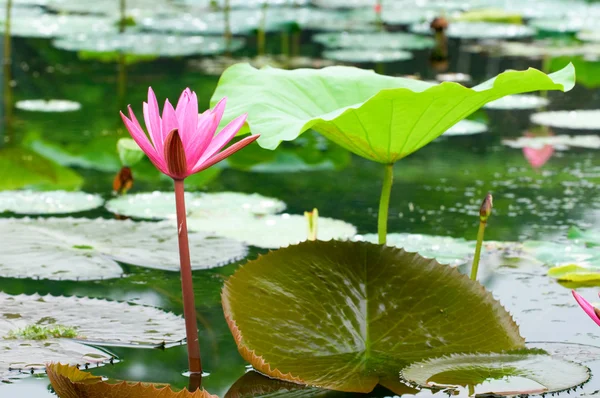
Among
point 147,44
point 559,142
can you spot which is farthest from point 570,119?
→ point 147,44

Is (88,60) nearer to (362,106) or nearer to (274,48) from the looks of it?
(274,48)

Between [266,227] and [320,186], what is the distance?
0.54m

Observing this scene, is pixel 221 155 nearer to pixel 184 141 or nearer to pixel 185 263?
pixel 184 141

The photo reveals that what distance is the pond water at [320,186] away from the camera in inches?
62.3

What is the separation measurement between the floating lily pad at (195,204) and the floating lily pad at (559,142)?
46.4 inches

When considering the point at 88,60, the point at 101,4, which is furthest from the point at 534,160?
the point at 101,4

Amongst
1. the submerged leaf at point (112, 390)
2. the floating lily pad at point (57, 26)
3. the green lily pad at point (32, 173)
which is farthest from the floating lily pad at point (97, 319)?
the floating lily pad at point (57, 26)

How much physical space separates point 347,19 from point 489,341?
Result: 21.4ft

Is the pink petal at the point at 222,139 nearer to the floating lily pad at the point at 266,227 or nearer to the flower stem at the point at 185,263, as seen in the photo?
the flower stem at the point at 185,263

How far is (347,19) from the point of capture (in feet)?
25.2

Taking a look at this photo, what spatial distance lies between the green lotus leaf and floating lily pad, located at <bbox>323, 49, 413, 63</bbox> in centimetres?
331

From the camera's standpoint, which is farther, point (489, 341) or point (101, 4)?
point (101, 4)

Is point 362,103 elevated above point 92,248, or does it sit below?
above

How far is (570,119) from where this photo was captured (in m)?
3.59
